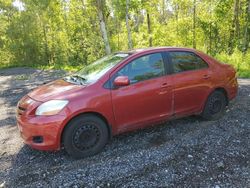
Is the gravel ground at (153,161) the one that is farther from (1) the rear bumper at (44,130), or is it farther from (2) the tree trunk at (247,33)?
(2) the tree trunk at (247,33)

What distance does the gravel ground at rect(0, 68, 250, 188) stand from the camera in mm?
3283

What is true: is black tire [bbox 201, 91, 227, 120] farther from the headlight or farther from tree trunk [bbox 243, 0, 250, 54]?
tree trunk [bbox 243, 0, 250, 54]

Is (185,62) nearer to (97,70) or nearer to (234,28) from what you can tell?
(97,70)

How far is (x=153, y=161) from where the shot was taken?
3.70 metres

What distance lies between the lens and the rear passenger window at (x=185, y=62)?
4.63 metres

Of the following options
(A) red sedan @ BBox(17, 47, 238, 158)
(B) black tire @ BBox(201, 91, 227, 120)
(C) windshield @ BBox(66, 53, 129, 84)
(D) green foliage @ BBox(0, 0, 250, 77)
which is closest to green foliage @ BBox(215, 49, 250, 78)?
(D) green foliage @ BBox(0, 0, 250, 77)

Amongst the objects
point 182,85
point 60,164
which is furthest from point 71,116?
point 182,85

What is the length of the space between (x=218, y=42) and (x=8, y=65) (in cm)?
1858

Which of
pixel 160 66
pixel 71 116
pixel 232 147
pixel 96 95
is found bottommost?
pixel 232 147

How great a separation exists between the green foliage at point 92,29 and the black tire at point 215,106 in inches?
299

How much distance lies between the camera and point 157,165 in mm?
3588

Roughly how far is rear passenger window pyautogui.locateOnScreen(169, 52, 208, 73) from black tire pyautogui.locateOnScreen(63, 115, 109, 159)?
171 centimetres

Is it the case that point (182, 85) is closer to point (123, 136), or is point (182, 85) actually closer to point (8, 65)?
point (123, 136)

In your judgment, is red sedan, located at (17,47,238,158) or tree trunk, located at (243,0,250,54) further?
tree trunk, located at (243,0,250,54)
